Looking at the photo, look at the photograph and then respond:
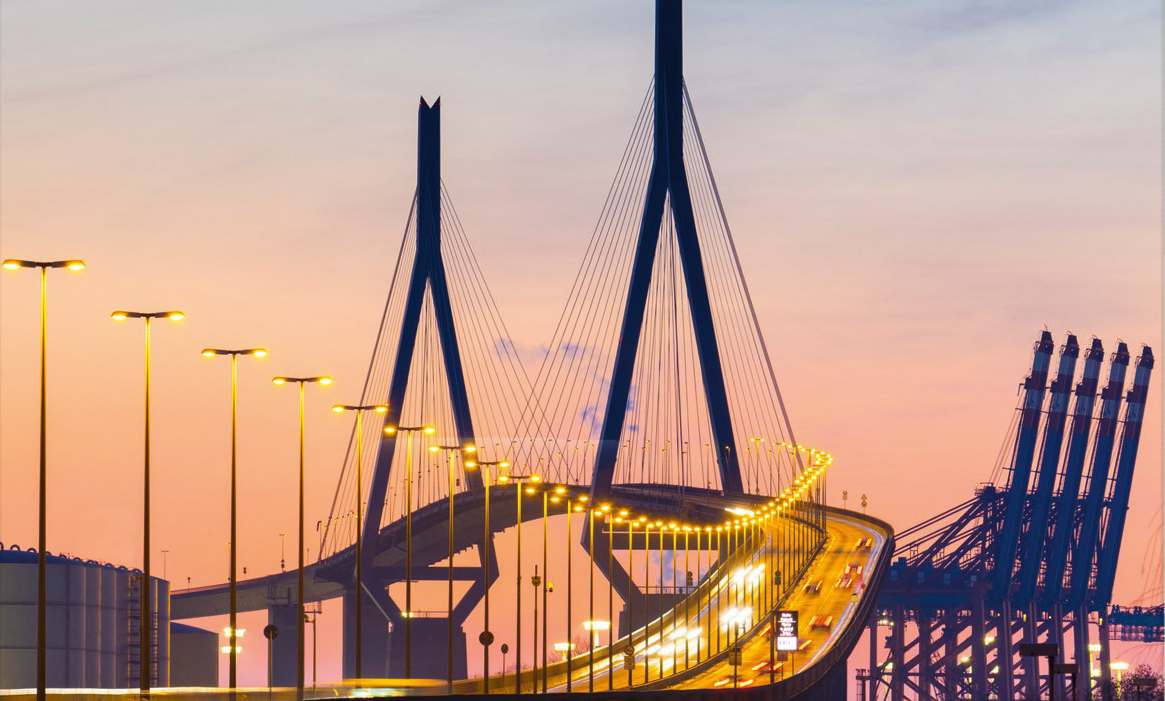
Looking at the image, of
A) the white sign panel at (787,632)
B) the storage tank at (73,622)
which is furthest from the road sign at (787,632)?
the storage tank at (73,622)

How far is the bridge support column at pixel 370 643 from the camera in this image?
16962 centimetres

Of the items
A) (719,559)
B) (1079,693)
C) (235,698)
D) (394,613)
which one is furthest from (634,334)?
(1079,693)

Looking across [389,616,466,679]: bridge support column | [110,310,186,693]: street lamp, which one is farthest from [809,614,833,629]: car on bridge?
[110,310,186,693]: street lamp

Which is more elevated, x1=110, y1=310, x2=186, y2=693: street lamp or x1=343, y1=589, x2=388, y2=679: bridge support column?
x1=110, y1=310, x2=186, y2=693: street lamp

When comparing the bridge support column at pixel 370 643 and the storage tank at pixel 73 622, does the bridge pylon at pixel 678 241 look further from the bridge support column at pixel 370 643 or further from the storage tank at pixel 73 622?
the bridge support column at pixel 370 643

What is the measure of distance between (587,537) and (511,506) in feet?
58.7

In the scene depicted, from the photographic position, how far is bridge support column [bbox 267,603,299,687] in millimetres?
174125

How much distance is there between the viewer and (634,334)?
12381cm

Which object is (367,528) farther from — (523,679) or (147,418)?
(147,418)

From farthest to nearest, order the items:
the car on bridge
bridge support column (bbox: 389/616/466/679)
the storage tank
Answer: bridge support column (bbox: 389/616/466/679), the car on bridge, the storage tank

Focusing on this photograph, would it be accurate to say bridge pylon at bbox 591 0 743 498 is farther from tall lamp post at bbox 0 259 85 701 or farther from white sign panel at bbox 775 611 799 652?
tall lamp post at bbox 0 259 85 701

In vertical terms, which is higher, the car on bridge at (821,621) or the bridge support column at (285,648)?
the car on bridge at (821,621)

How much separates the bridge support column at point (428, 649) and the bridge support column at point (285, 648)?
6.53 meters

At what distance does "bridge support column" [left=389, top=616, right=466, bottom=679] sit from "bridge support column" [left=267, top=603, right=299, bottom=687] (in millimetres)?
6529
